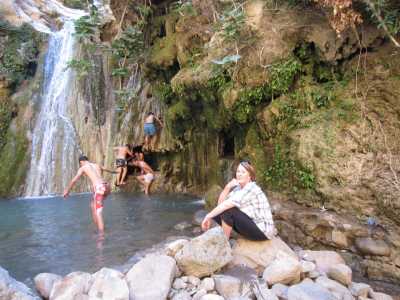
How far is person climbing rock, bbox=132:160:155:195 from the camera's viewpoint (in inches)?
520

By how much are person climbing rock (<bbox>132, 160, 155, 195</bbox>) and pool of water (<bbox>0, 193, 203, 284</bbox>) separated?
1.39 meters

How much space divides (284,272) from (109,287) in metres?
1.97

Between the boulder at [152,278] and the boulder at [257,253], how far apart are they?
2.97 ft

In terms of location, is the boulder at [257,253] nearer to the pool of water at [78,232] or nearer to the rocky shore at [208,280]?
the rocky shore at [208,280]

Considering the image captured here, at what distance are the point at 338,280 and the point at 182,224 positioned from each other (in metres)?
3.65

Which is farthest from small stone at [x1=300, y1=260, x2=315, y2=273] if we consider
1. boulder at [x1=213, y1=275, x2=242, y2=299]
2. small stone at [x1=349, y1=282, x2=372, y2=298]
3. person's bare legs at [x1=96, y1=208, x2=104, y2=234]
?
person's bare legs at [x1=96, y1=208, x2=104, y2=234]

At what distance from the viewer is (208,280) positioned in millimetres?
4297

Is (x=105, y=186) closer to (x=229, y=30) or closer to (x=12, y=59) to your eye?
(x=229, y=30)

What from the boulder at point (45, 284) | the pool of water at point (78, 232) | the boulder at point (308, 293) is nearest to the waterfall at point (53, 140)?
the pool of water at point (78, 232)

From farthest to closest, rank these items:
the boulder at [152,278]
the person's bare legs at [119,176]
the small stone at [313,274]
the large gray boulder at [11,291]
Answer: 1. the person's bare legs at [119,176]
2. the small stone at [313,274]
3. the boulder at [152,278]
4. the large gray boulder at [11,291]

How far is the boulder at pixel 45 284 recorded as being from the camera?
4.40 m

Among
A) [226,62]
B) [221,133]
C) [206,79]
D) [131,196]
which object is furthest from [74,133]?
[226,62]

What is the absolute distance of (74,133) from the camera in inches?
595

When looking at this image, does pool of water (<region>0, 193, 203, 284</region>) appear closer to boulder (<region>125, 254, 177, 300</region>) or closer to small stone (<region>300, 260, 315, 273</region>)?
boulder (<region>125, 254, 177, 300</region>)
